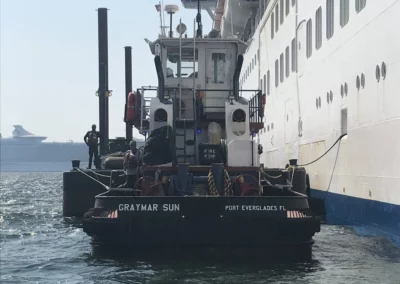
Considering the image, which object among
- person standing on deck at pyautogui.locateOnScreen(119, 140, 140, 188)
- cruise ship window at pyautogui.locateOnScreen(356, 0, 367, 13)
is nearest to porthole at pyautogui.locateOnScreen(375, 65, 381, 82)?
cruise ship window at pyautogui.locateOnScreen(356, 0, 367, 13)

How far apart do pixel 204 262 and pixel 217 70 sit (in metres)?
5.61

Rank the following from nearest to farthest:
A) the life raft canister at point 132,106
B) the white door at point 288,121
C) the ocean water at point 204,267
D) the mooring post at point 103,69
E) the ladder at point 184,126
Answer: the ocean water at point 204,267, the ladder at point 184,126, the life raft canister at point 132,106, the white door at point 288,121, the mooring post at point 103,69

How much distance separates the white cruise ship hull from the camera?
Answer: 12.3 meters

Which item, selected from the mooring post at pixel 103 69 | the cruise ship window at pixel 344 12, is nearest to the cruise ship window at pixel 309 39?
the cruise ship window at pixel 344 12

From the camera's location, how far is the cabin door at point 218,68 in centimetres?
1471

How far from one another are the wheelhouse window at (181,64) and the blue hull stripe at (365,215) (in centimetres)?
491

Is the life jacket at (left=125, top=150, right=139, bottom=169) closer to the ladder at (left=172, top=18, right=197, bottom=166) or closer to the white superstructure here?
the ladder at (left=172, top=18, right=197, bottom=166)

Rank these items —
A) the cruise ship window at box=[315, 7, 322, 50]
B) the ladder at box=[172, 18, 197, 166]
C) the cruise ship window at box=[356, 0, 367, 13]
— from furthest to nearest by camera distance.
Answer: the cruise ship window at box=[315, 7, 322, 50], the cruise ship window at box=[356, 0, 367, 13], the ladder at box=[172, 18, 197, 166]

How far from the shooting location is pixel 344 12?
53.1ft

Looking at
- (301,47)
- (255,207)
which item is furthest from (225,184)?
(301,47)

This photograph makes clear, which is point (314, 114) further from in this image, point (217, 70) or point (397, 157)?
point (397, 157)

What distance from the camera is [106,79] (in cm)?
2761

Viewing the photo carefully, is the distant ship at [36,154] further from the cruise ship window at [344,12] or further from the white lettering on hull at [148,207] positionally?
the white lettering on hull at [148,207]

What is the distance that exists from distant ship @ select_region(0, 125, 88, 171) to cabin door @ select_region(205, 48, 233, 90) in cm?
15784
